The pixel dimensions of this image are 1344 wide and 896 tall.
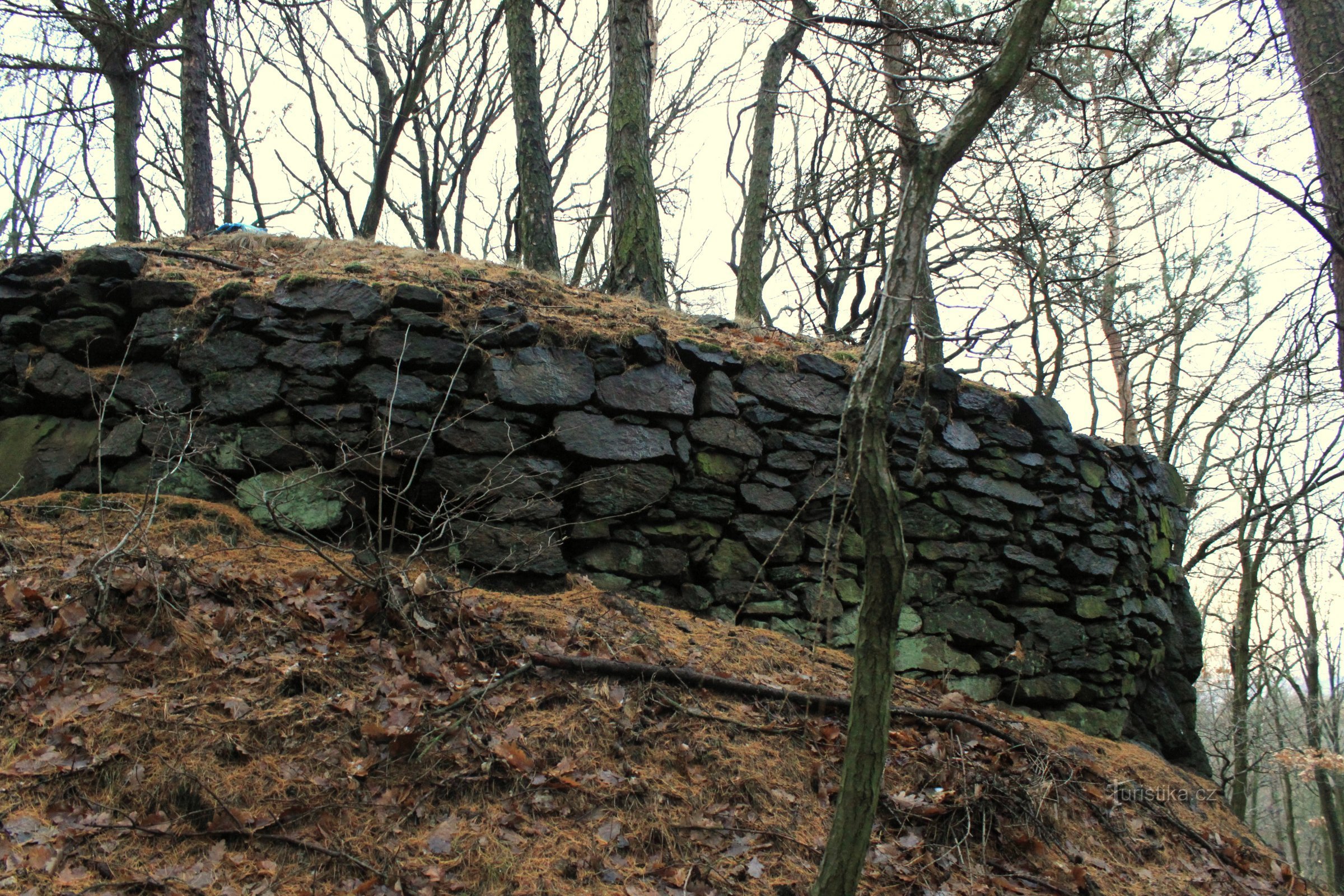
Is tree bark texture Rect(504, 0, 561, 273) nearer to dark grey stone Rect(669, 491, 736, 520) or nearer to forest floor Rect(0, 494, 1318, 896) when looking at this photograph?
dark grey stone Rect(669, 491, 736, 520)

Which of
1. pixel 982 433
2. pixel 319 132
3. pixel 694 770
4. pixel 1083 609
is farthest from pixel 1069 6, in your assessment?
pixel 319 132

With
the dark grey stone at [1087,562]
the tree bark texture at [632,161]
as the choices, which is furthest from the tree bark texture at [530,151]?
the dark grey stone at [1087,562]

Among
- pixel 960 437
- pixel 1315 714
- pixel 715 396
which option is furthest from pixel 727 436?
pixel 1315 714

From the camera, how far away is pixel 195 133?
737cm

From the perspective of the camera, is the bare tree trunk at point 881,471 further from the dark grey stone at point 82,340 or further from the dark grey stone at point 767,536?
the dark grey stone at point 82,340

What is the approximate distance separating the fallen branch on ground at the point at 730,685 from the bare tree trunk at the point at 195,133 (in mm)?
5941

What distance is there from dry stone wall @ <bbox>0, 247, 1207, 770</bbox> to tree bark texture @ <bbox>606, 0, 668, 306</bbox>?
1853 millimetres

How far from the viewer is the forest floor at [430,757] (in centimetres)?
279

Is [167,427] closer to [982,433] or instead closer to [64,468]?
[64,468]

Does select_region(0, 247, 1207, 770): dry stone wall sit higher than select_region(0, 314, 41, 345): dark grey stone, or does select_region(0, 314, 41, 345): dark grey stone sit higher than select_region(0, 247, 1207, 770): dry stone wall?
select_region(0, 314, 41, 345): dark grey stone

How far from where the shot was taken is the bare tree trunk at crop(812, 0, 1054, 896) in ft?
8.24

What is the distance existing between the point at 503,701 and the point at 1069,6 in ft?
30.0

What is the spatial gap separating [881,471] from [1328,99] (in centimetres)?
342

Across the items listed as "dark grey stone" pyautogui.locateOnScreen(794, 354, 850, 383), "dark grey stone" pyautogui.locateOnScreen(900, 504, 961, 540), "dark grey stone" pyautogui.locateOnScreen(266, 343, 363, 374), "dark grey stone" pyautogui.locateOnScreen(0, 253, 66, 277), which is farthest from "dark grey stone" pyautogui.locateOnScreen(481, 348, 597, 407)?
"dark grey stone" pyautogui.locateOnScreen(0, 253, 66, 277)
